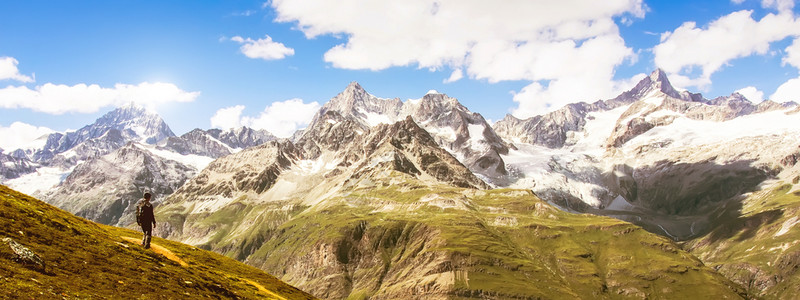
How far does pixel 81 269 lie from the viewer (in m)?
39.6

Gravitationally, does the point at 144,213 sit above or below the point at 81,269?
above

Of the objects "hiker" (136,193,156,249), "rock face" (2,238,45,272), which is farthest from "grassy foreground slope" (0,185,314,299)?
"hiker" (136,193,156,249)

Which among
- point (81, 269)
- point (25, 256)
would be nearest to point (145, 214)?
point (81, 269)

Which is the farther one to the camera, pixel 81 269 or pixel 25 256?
pixel 81 269

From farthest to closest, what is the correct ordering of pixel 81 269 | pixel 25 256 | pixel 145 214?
pixel 145 214 < pixel 81 269 < pixel 25 256

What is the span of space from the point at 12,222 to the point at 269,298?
26.1 meters

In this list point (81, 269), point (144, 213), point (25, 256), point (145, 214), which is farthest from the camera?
point (145, 214)

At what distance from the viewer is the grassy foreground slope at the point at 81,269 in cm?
3347

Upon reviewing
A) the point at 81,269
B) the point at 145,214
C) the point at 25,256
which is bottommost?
the point at 81,269

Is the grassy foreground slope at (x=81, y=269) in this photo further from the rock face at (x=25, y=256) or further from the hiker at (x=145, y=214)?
the hiker at (x=145, y=214)

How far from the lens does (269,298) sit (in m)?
58.9

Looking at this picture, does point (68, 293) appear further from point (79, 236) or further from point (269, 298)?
point (269, 298)

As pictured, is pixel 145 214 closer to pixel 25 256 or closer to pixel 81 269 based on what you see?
pixel 81 269

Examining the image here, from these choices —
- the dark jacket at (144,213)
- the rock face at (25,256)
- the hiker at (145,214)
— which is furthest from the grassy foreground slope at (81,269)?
the dark jacket at (144,213)
